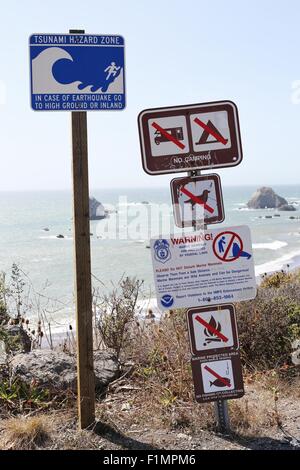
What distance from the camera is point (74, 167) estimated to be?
4152mm

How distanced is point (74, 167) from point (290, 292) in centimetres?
448

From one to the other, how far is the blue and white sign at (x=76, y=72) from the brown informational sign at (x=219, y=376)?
2.01 m

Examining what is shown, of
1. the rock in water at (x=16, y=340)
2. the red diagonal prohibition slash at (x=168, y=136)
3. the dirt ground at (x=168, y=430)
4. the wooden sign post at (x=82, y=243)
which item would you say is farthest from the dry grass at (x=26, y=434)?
the red diagonal prohibition slash at (x=168, y=136)

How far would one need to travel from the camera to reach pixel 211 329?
14.1ft

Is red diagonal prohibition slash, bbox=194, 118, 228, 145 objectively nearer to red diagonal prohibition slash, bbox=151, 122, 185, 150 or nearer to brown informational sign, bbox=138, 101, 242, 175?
brown informational sign, bbox=138, 101, 242, 175

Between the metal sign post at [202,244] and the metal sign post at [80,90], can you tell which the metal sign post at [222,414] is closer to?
the metal sign post at [202,244]

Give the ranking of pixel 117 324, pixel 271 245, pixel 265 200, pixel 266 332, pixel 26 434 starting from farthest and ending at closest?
pixel 265 200 < pixel 271 245 < pixel 117 324 < pixel 266 332 < pixel 26 434

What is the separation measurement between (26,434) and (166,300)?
137cm

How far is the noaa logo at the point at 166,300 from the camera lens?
4.24 m

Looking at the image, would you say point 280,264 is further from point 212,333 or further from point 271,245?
point 212,333

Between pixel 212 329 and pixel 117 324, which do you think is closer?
pixel 212 329

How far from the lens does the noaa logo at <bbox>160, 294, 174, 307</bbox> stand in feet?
13.9

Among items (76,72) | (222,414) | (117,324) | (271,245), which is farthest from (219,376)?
(271,245)
